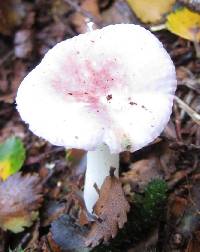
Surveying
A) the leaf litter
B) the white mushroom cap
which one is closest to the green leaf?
the leaf litter

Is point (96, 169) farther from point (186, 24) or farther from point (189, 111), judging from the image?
point (186, 24)

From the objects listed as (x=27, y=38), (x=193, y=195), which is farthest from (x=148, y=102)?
(x=27, y=38)

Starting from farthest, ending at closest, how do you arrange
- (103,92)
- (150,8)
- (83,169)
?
(150,8) → (83,169) → (103,92)

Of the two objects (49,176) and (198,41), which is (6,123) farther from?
(198,41)

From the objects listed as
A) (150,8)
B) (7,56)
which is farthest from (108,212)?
(7,56)

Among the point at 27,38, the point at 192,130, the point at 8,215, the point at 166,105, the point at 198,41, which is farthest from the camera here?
the point at 27,38

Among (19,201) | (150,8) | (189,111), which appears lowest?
(19,201)

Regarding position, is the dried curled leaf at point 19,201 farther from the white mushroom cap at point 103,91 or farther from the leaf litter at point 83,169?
the white mushroom cap at point 103,91
